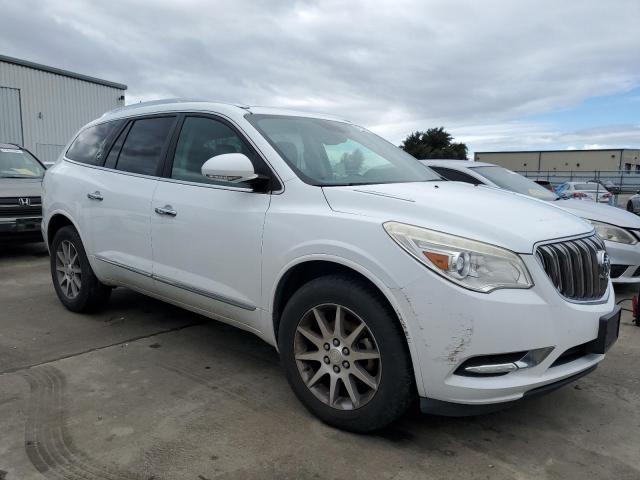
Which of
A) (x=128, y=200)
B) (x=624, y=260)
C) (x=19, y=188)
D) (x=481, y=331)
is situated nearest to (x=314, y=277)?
(x=481, y=331)

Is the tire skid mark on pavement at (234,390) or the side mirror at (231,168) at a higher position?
the side mirror at (231,168)

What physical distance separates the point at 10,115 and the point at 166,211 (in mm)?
20501

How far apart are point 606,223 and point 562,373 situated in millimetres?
3939

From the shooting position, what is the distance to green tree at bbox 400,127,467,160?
5857cm

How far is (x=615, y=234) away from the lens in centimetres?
566

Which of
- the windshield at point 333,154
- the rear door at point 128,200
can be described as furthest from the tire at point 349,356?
the rear door at point 128,200

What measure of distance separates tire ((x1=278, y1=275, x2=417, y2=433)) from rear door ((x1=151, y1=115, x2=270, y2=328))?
1.34 ft

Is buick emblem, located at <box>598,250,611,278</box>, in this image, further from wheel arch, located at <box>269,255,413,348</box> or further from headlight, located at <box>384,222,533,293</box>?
wheel arch, located at <box>269,255,413,348</box>

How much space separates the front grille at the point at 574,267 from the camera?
8.30ft

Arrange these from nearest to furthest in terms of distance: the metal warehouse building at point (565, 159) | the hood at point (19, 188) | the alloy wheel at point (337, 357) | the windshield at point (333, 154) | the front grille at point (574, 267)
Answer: the front grille at point (574, 267) < the alloy wheel at point (337, 357) < the windshield at point (333, 154) < the hood at point (19, 188) < the metal warehouse building at point (565, 159)

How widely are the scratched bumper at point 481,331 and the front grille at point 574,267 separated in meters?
0.10

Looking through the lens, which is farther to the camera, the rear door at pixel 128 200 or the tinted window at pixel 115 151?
the tinted window at pixel 115 151

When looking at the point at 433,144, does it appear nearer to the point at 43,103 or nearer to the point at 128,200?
the point at 43,103

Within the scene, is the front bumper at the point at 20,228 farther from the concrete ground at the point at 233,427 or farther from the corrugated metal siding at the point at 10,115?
the corrugated metal siding at the point at 10,115
